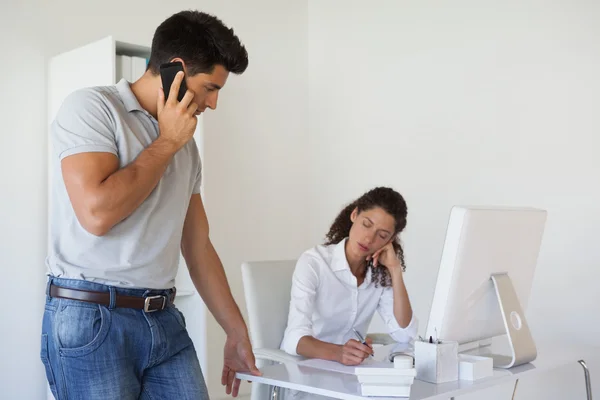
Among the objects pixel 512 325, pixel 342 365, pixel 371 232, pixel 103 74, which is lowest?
pixel 342 365

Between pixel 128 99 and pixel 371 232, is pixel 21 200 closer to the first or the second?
pixel 371 232

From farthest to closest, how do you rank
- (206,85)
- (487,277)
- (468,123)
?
(468,123) < (487,277) < (206,85)

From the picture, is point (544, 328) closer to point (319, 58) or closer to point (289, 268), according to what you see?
point (289, 268)

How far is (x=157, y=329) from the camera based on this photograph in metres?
1.56

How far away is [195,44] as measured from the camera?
1599 millimetres

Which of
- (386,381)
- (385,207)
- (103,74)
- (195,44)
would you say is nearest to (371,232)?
(385,207)

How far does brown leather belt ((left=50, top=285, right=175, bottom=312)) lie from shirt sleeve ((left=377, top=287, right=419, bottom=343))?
141 centimetres

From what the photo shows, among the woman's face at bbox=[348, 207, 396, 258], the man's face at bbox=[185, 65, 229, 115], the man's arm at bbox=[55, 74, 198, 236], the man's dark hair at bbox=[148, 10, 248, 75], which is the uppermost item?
the man's dark hair at bbox=[148, 10, 248, 75]

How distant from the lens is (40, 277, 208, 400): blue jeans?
1456 millimetres

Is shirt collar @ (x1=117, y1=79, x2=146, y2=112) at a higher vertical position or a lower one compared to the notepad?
higher

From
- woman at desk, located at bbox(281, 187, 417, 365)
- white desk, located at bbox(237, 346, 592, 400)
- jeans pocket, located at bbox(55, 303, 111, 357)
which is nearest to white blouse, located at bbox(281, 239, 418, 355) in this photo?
woman at desk, located at bbox(281, 187, 417, 365)

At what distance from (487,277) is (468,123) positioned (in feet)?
6.78

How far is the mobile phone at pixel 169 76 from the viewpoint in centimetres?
156

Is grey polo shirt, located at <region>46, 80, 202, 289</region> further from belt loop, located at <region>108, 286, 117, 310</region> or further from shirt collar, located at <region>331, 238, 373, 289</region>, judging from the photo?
shirt collar, located at <region>331, 238, 373, 289</region>
